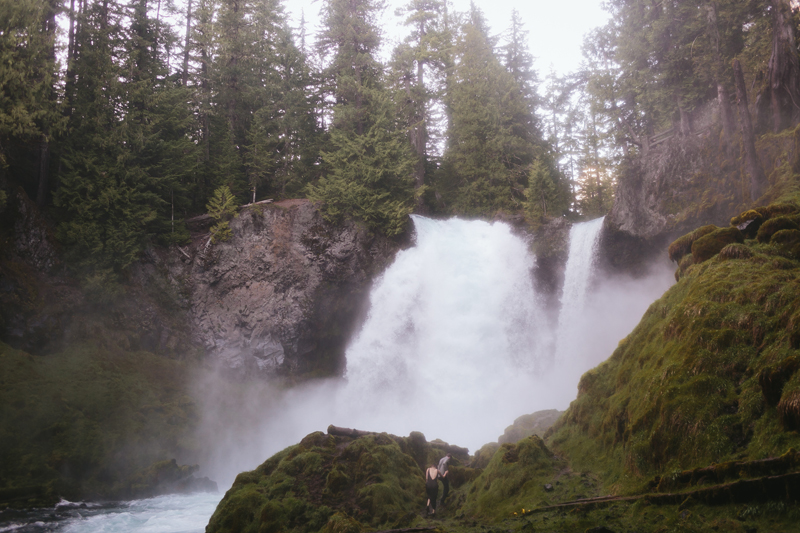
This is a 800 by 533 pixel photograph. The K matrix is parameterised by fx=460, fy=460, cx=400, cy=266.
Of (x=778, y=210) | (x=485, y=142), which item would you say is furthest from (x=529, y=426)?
(x=485, y=142)

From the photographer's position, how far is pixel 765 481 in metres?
5.05

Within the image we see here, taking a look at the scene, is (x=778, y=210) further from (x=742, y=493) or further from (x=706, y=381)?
(x=742, y=493)

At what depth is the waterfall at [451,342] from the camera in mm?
23344

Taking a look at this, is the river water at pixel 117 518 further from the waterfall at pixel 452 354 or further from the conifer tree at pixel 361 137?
the conifer tree at pixel 361 137

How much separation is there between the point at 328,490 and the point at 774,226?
12616 mm

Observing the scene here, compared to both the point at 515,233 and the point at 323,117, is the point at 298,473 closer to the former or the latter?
the point at 515,233

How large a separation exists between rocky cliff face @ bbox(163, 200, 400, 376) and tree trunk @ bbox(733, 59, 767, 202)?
17.7 metres

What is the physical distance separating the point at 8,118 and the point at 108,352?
11157 mm

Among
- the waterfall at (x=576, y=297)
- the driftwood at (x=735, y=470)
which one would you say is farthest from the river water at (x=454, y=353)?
the driftwood at (x=735, y=470)

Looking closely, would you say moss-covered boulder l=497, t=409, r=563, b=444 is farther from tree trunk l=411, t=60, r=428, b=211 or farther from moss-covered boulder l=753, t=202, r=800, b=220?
tree trunk l=411, t=60, r=428, b=211

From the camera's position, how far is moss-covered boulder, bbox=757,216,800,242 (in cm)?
1079

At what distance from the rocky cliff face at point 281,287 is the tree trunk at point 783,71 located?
19147 millimetres

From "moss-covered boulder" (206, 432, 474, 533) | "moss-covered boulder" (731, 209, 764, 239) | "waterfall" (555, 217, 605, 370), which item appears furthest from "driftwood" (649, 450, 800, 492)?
"waterfall" (555, 217, 605, 370)

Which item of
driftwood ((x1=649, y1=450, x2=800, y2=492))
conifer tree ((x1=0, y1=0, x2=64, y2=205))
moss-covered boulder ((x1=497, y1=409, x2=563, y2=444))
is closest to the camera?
driftwood ((x1=649, y1=450, x2=800, y2=492))
